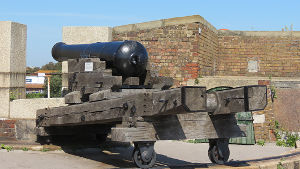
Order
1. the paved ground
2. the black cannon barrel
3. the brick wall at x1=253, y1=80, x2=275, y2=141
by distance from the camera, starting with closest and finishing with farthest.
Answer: the paved ground < the black cannon barrel < the brick wall at x1=253, y1=80, x2=275, y2=141

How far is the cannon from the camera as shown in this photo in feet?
13.6

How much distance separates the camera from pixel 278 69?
41.9 feet

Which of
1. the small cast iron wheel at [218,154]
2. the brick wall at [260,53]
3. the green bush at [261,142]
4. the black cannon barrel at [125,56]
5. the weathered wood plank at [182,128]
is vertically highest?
the brick wall at [260,53]

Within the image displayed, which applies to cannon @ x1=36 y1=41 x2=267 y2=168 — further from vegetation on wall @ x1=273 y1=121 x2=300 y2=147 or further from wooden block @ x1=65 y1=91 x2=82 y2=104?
vegetation on wall @ x1=273 y1=121 x2=300 y2=147

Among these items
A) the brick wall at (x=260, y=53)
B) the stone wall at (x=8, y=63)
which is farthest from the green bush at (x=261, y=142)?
the stone wall at (x=8, y=63)

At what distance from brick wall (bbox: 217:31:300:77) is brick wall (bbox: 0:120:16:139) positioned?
22.4 ft

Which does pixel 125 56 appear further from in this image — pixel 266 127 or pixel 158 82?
pixel 266 127

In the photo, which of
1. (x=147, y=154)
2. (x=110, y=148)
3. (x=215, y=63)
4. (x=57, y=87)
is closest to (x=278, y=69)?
(x=215, y=63)

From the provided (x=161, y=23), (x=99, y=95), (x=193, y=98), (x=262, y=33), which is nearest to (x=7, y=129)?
(x=99, y=95)

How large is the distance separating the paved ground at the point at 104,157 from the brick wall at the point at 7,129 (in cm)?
122

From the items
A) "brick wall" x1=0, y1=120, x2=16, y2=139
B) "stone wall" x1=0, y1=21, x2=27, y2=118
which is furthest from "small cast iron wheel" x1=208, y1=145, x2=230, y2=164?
"stone wall" x1=0, y1=21, x2=27, y2=118

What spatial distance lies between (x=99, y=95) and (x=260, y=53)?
858 centimetres

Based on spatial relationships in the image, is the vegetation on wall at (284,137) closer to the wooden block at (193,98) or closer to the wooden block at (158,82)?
the wooden block at (158,82)

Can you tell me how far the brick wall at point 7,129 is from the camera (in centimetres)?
775
